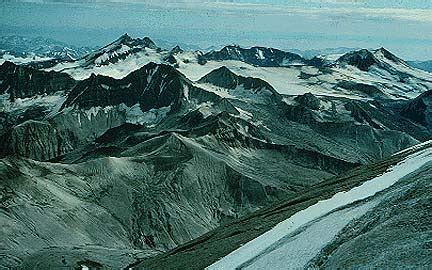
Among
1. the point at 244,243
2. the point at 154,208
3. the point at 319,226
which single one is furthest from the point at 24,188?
the point at 319,226

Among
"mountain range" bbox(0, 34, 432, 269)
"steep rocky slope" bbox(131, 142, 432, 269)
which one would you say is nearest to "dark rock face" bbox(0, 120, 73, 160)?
"mountain range" bbox(0, 34, 432, 269)

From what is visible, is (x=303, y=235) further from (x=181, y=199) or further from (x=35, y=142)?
(x=35, y=142)

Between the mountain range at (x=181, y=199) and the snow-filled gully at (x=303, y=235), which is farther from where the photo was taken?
the mountain range at (x=181, y=199)

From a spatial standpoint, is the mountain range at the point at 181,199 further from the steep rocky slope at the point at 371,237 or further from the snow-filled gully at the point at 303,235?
the snow-filled gully at the point at 303,235

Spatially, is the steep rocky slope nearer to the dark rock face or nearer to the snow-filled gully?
the snow-filled gully

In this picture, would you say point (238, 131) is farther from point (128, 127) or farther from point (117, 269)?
point (117, 269)

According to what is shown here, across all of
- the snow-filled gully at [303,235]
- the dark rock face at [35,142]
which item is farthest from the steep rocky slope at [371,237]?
the dark rock face at [35,142]

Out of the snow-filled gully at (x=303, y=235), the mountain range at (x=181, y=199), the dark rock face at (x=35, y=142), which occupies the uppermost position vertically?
the snow-filled gully at (x=303, y=235)

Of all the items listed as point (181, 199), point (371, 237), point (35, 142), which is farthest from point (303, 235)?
point (35, 142)
